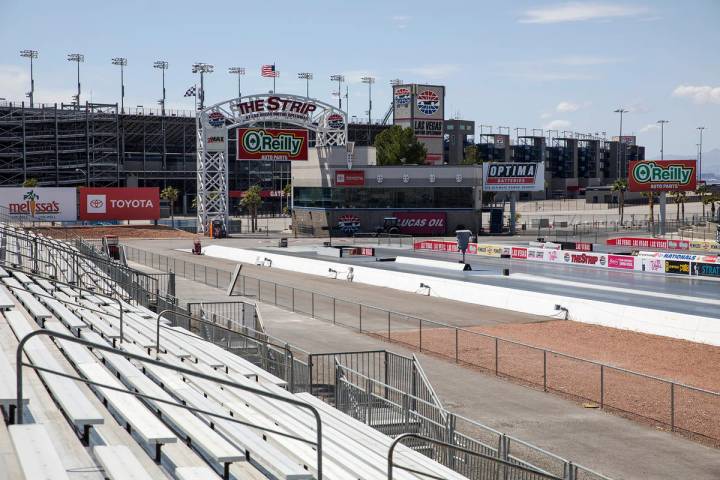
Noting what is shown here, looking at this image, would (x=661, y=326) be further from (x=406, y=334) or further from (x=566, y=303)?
(x=406, y=334)

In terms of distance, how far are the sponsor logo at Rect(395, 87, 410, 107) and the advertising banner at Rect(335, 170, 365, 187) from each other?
48.0 meters

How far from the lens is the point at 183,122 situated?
139625mm

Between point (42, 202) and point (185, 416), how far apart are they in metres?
86.7

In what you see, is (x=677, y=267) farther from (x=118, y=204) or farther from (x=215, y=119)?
(x=118, y=204)

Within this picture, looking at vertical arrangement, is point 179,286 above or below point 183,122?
below

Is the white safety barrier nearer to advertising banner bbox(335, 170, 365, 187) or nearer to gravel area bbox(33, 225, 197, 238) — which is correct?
advertising banner bbox(335, 170, 365, 187)

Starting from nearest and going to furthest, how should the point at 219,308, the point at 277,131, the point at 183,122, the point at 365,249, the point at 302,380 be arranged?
1. the point at 302,380
2. the point at 219,308
3. the point at 365,249
4. the point at 277,131
5. the point at 183,122

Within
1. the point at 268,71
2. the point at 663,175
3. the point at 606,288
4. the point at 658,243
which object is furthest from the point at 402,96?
the point at 606,288

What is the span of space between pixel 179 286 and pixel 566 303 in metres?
21.0

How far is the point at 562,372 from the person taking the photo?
88.0 feet

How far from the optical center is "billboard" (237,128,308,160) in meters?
91.4

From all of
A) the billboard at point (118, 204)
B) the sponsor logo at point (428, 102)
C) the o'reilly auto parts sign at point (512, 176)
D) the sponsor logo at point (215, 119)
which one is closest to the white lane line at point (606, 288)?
the o'reilly auto parts sign at point (512, 176)

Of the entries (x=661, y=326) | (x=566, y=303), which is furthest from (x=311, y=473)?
(x=566, y=303)

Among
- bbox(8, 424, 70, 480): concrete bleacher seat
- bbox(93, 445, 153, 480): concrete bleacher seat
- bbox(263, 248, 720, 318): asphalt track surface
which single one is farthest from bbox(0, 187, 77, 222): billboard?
bbox(93, 445, 153, 480): concrete bleacher seat
